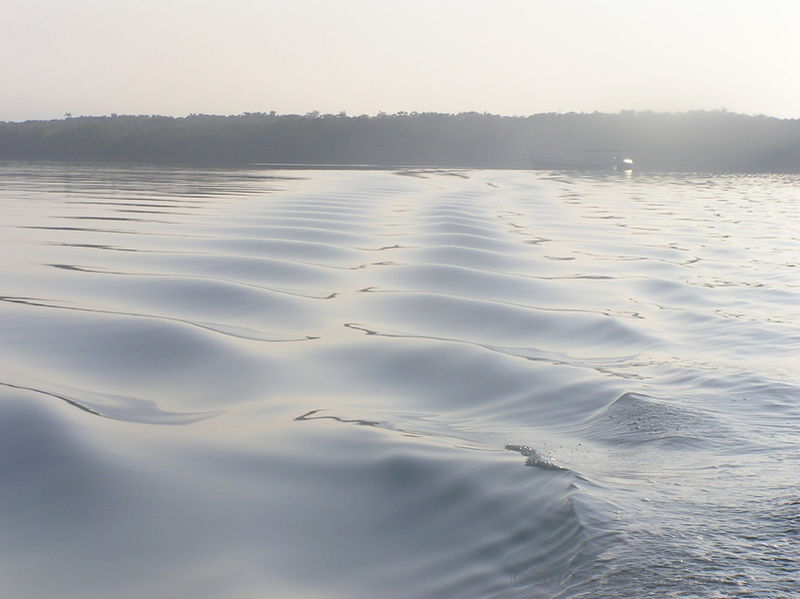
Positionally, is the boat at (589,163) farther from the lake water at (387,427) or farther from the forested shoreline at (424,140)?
the lake water at (387,427)

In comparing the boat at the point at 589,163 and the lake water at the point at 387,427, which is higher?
the boat at the point at 589,163

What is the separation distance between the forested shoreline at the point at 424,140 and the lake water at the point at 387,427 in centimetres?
5451

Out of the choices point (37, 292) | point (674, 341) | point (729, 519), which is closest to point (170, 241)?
point (37, 292)

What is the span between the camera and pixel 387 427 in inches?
205

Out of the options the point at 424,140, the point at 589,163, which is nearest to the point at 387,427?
the point at 589,163

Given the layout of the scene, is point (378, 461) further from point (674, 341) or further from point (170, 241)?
point (170, 241)

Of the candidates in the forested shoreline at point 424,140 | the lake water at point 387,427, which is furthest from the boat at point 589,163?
the lake water at point 387,427

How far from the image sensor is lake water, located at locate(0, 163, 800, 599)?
137 inches

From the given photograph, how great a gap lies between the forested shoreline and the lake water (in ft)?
179

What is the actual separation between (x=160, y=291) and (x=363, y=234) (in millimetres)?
6787

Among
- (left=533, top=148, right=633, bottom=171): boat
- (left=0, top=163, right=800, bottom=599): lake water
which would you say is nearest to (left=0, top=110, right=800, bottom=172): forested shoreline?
(left=533, top=148, right=633, bottom=171): boat

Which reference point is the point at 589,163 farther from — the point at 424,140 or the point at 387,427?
the point at 387,427

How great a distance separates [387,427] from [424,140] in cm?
8602

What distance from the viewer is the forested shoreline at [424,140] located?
6994 cm
